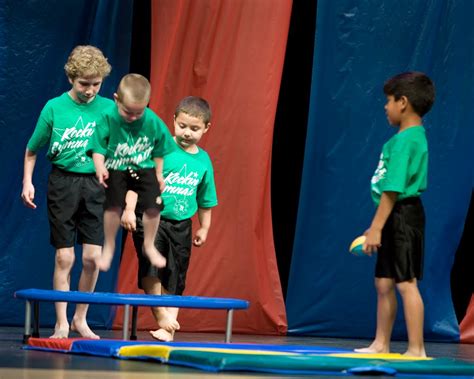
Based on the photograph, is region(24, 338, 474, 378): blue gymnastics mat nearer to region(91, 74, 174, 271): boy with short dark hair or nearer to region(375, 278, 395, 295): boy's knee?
region(375, 278, 395, 295): boy's knee

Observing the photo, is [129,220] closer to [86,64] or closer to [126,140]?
[126,140]

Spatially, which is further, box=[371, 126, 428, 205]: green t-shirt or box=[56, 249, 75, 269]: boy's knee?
box=[56, 249, 75, 269]: boy's knee

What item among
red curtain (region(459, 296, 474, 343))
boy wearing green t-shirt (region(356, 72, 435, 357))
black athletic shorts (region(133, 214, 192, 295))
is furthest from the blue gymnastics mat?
red curtain (region(459, 296, 474, 343))

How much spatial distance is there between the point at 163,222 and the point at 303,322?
81.6 inches

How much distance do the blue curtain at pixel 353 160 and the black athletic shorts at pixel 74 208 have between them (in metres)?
2.33

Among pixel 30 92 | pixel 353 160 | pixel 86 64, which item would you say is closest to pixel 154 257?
pixel 86 64

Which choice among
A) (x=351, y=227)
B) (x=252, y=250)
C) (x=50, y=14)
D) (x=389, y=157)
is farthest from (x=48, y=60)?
(x=389, y=157)

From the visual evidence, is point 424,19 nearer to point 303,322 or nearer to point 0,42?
point 303,322

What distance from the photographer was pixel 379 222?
14.8ft

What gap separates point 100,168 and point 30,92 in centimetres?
222

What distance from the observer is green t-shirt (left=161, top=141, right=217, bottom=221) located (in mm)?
5676

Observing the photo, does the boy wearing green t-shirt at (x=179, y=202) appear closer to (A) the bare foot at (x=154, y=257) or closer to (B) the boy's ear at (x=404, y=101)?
(A) the bare foot at (x=154, y=257)

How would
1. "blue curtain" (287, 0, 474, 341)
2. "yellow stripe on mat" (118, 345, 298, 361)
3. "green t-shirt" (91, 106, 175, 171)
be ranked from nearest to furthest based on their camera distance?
"yellow stripe on mat" (118, 345, 298, 361) → "green t-shirt" (91, 106, 175, 171) → "blue curtain" (287, 0, 474, 341)

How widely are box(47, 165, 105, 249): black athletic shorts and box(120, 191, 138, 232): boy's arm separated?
427mm
